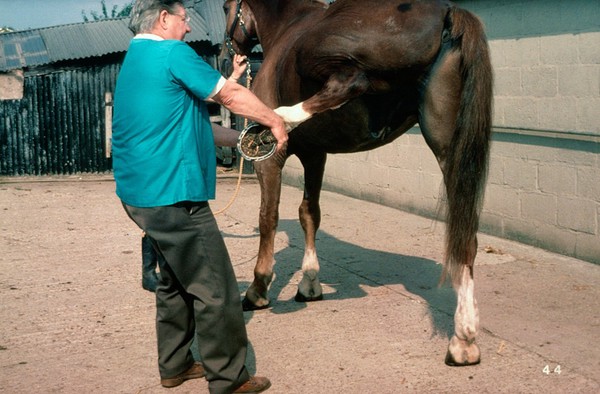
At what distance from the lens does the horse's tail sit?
426cm

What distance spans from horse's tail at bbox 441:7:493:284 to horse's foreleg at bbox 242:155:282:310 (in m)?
1.52

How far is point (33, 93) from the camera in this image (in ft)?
43.0

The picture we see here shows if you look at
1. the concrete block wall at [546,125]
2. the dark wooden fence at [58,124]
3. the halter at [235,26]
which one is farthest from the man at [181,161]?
the dark wooden fence at [58,124]

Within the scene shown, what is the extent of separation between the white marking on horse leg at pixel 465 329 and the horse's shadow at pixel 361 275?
20.0 inches

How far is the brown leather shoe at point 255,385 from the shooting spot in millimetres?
3992

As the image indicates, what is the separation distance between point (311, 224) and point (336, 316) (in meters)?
0.95

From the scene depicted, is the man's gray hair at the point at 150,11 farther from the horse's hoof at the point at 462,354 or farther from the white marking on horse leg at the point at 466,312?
the horse's hoof at the point at 462,354

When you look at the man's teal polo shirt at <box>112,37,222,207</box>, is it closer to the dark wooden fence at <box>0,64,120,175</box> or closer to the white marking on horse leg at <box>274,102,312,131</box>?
the white marking on horse leg at <box>274,102,312,131</box>

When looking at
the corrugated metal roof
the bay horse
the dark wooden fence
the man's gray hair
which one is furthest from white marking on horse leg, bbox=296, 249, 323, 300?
the dark wooden fence

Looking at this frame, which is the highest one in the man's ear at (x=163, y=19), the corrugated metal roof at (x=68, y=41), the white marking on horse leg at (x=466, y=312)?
the corrugated metal roof at (x=68, y=41)

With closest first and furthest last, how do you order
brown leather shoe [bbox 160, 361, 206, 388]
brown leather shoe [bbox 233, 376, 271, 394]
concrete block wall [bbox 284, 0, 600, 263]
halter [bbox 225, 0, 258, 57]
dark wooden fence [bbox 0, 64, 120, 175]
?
brown leather shoe [bbox 233, 376, 271, 394] < brown leather shoe [bbox 160, 361, 206, 388] < halter [bbox 225, 0, 258, 57] < concrete block wall [bbox 284, 0, 600, 263] < dark wooden fence [bbox 0, 64, 120, 175]

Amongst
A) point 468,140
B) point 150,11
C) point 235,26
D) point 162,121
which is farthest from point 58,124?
point 468,140

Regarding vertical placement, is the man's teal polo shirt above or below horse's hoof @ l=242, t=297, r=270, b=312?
above

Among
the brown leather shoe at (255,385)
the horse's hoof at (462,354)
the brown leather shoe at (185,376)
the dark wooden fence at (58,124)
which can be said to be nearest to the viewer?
the brown leather shoe at (255,385)
